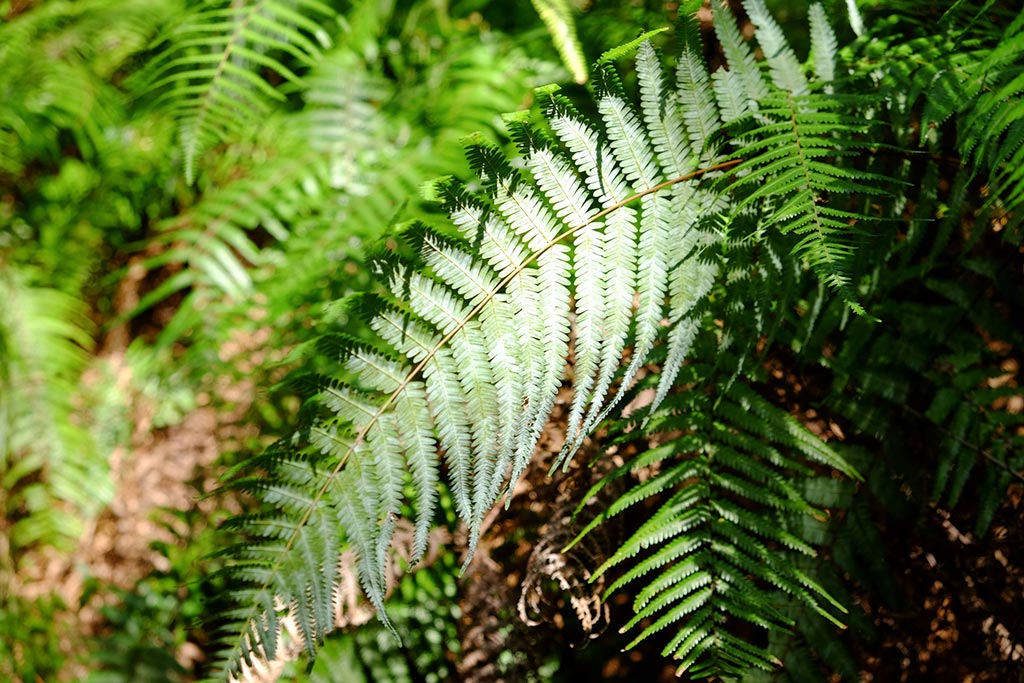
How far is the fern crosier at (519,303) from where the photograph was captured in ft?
3.72

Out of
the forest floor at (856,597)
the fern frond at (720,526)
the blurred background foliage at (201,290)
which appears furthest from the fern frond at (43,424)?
the fern frond at (720,526)

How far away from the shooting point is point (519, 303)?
3.84 feet

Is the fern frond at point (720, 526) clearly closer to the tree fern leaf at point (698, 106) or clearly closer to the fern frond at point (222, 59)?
the tree fern leaf at point (698, 106)

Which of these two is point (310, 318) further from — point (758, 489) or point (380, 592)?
point (758, 489)

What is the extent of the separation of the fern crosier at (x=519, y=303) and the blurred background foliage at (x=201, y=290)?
238 mm

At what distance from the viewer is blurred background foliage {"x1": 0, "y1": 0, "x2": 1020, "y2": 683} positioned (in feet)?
5.07

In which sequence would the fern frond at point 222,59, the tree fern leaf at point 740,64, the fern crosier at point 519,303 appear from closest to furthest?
1. the fern crosier at point 519,303
2. the tree fern leaf at point 740,64
3. the fern frond at point 222,59

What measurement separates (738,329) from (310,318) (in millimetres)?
1232

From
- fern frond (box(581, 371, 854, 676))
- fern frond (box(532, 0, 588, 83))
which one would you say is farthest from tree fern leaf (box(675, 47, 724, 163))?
fern frond (box(581, 371, 854, 676))

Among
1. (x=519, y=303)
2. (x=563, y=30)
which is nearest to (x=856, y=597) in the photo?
(x=519, y=303)

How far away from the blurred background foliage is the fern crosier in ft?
0.78

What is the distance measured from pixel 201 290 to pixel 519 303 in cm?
164

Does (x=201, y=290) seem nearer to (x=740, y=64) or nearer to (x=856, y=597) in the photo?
(x=740, y=64)

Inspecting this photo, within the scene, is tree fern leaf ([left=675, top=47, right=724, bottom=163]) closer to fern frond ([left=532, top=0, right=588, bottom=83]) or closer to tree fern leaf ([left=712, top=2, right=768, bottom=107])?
tree fern leaf ([left=712, top=2, right=768, bottom=107])
